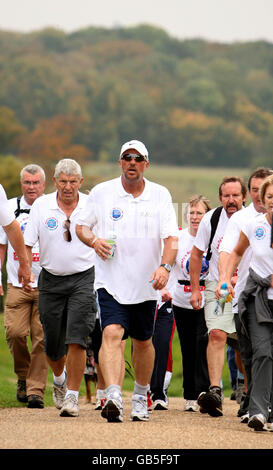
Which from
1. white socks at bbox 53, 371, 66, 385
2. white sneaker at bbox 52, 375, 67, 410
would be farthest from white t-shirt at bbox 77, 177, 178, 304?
white sneaker at bbox 52, 375, 67, 410

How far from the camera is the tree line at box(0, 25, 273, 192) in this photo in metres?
106

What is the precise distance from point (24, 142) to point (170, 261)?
91.2 m

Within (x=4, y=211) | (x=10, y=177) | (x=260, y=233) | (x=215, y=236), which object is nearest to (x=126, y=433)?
(x=260, y=233)

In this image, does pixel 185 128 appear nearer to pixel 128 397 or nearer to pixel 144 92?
pixel 144 92

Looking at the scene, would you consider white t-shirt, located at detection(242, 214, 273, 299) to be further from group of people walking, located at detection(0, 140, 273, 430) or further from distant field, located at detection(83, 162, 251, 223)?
distant field, located at detection(83, 162, 251, 223)

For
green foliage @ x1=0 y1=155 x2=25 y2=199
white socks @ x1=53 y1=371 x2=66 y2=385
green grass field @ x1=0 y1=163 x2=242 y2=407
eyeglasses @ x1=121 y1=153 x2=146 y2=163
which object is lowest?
green grass field @ x1=0 y1=163 x2=242 y2=407

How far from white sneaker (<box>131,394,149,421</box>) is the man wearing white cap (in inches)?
0.5

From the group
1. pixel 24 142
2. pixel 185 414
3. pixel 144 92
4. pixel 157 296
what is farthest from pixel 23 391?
pixel 144 92

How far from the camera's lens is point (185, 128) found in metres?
116

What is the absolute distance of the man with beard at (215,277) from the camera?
11211 millimetres

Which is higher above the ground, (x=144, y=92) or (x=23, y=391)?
(x=144, y=92)

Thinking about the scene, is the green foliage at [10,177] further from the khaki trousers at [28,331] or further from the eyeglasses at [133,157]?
the eyeglasses at [133,157]
